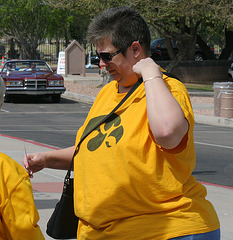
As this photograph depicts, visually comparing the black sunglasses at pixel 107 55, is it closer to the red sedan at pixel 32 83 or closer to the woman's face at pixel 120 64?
the woman's face at pixel 120 64

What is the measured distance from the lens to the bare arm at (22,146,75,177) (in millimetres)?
2986

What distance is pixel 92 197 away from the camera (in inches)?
100.0

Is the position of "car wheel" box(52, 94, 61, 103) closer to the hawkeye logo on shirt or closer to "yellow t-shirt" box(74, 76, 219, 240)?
the hawkeye logo on shirt

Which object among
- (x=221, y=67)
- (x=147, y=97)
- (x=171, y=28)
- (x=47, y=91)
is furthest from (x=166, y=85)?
(x=221, y=67)

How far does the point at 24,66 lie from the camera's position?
22.3 meters

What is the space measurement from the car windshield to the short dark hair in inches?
774

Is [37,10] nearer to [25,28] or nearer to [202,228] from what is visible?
[25,28]

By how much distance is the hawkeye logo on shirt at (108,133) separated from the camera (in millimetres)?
2488

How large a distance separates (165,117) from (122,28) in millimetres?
551

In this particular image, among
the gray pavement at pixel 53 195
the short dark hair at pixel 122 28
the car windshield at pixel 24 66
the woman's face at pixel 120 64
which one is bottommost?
the gray pavement at pixel 53 195

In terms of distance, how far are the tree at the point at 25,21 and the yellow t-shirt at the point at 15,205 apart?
4406cm

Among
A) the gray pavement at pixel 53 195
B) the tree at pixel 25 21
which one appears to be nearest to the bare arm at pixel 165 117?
the gray pavement at pixel 53 195

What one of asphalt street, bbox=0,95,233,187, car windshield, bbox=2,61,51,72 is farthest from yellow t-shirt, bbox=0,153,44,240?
car windshield, bbox=2,61,51,72

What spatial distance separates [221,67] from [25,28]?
70.8 ft
